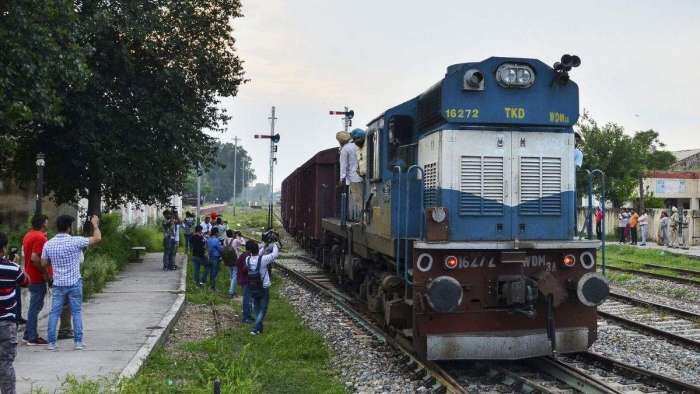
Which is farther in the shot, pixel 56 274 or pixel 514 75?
pixel 56 274

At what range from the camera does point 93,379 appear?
7758mm

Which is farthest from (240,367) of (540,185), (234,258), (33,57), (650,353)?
(33,57)

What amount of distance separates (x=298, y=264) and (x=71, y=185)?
312 inches

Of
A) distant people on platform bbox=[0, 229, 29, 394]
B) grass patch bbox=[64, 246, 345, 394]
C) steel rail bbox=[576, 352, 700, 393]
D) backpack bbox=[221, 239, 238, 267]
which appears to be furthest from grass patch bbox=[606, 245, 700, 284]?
distant people on platform bbox=[0, 229, 29, 394]

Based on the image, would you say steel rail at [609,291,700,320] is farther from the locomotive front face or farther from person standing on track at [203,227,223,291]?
person standing on track at [203,227,223,291]

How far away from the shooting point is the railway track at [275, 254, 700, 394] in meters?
7.84

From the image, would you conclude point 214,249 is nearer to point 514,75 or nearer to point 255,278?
point 255,278

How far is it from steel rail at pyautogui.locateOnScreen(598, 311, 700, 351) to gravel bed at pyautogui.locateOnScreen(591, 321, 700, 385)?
0.13 metres

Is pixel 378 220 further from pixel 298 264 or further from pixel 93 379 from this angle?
pixel 298 264

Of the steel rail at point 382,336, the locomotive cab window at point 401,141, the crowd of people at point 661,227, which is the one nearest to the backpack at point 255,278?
the steel rail at point 382,336

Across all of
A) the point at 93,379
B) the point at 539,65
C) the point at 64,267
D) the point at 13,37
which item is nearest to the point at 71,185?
the point at 13,37

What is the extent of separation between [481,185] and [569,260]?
142cm

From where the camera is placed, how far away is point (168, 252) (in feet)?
71.3

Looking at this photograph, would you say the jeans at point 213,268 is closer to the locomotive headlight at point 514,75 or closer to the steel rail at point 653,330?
the steel rail at point 653,330
